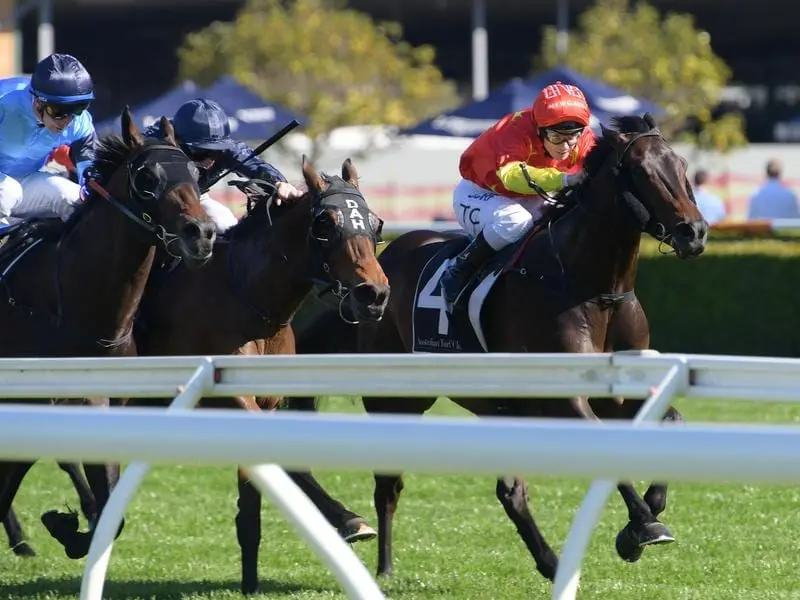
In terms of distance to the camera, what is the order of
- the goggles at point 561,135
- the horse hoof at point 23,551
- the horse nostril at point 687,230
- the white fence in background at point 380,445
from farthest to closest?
the horse hoof at point 23,551 < the goggles at point 561,135 < the horse nostril at point 687,230 < the white fence in background at point 380,445

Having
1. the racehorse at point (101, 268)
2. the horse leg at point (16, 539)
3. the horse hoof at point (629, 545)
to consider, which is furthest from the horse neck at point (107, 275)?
the horse hoof at point (629, 545)

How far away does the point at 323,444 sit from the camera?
2098 mm

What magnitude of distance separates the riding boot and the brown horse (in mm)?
46

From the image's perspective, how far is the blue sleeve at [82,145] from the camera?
6.27m

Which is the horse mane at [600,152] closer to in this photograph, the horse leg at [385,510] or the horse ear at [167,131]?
the horse leg at [385,510]

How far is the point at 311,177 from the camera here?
5.68 meters

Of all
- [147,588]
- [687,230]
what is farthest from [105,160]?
[687,230]

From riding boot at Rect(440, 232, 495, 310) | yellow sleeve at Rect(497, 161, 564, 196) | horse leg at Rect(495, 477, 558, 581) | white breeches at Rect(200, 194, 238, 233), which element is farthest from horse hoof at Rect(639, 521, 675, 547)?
white breeches at Rect(200, 194, 238, 233)

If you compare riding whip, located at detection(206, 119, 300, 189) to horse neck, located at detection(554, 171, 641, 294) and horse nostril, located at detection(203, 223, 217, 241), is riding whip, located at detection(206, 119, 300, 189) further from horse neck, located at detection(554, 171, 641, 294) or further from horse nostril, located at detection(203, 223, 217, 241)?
horse neck, located at detection(554, 171, 641, 294)

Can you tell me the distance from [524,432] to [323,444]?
0.28 m

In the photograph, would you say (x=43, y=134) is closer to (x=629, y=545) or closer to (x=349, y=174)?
(x=349, y=174)

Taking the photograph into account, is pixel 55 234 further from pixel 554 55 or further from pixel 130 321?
pixel 554 55

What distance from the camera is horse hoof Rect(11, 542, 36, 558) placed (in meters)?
6.43

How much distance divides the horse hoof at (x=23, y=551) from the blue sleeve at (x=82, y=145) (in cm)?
153
